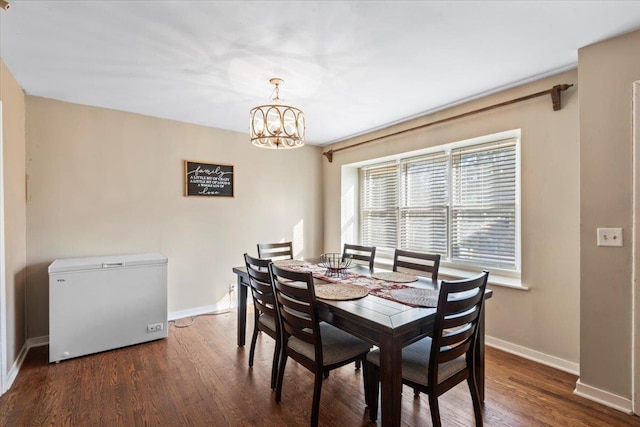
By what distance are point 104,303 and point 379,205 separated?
3.35 metres

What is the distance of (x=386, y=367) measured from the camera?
4.81ft

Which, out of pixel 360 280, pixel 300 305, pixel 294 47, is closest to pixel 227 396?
pixel 300 305

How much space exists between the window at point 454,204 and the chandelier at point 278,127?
1850mm

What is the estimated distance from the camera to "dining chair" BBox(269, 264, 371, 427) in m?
1.74

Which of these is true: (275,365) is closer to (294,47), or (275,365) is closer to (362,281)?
(362,281)

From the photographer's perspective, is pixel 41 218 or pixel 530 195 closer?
pixel 530 195

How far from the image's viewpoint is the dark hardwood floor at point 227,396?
6.14ft

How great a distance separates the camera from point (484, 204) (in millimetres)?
3090

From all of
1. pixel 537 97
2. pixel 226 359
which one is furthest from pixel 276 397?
pixel 537 97

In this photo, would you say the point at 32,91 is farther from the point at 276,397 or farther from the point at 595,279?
the point at 595,279

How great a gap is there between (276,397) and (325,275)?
36.6 inches

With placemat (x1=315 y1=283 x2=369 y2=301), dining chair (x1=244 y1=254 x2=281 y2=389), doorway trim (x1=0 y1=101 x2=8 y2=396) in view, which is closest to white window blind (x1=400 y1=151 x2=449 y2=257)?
placemat (x1=315 y1=283 x2=369 y2=301)

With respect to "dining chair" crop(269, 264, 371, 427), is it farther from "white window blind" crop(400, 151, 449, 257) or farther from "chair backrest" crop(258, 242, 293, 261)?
"white window blind" crop(400, 151, 449, 257)

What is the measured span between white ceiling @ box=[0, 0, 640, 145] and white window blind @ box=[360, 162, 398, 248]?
1.33 m
